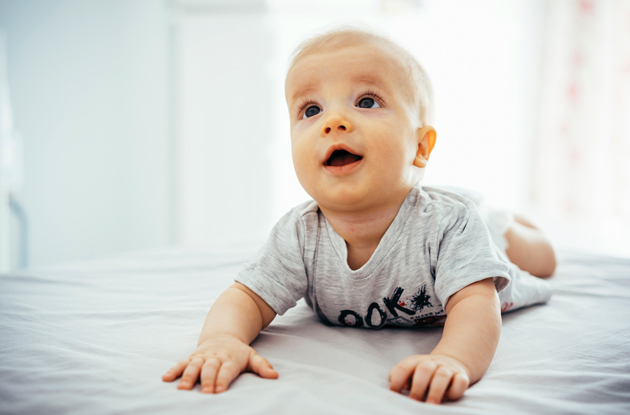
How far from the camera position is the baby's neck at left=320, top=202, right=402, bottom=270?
0.80 metres

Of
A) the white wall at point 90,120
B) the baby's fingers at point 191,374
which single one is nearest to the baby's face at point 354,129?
the baby's fingers at point 191,374

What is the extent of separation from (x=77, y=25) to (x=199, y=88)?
86 cm

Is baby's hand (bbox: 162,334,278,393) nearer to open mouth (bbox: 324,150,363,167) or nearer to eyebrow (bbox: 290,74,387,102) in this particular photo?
open mouth (bbox: 324,150,363,167)

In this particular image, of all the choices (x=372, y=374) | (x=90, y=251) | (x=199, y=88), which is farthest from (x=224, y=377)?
(x=199, y=88)

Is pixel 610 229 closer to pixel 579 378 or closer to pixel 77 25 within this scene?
pixel 579 378

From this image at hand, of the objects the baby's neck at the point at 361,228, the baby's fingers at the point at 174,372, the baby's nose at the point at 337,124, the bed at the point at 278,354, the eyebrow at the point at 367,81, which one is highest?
the eyebrow at the point at 367,81

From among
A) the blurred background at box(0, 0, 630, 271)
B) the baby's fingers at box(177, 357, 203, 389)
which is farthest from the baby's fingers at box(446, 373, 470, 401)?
the blurred background at box(0, 0, 630, 271)

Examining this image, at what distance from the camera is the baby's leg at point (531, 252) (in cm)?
118

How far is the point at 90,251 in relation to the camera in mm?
2672

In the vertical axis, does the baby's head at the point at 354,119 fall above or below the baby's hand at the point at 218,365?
above

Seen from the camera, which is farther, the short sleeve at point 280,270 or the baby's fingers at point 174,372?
the short sleeve at point 280,270

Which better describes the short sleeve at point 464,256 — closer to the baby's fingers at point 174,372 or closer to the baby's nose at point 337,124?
the baby's nose at point 337,124

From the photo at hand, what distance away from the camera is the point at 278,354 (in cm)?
66

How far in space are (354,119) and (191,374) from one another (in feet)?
1.46
